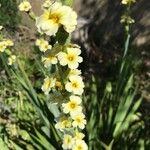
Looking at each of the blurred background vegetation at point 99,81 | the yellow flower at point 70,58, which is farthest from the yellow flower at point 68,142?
the blurred background vegetation at point 99,81

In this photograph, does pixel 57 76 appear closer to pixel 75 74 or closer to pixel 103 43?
pixel 75 74

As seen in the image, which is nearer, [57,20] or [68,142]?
[57,20]

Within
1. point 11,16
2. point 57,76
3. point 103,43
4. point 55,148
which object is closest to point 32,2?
point 11,16

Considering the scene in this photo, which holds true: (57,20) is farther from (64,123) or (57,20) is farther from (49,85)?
(64,123)

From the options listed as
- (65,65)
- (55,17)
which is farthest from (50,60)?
(55,17)

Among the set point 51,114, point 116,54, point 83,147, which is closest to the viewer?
point 83,147

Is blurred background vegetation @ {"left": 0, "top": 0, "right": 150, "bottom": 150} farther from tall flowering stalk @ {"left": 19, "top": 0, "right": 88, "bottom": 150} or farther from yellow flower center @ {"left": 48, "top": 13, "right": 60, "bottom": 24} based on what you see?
yellow flower center @ {"left": 48, "top": 13, "right": 60, "bottom": 24}
